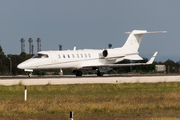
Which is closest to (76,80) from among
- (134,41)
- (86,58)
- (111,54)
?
(86,58)

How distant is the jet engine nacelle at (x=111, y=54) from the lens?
50991 mm

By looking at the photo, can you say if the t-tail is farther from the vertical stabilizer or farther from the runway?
the runway

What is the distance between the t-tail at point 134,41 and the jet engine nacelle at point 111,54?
305 cm

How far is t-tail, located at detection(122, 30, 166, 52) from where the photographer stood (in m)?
55.0

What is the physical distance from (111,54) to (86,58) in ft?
12.8

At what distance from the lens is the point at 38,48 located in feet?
610

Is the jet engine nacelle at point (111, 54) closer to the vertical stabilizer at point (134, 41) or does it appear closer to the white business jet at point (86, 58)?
the white business jet at point (86, 58)

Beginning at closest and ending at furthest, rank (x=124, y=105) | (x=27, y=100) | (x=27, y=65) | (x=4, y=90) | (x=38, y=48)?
(x=124, y=105) < (x=27, y=100) < (x=4, y=90) < (x=27, y=65) < (x=38, y=48)

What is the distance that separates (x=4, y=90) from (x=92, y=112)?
13.4 meters

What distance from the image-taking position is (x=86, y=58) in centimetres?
4912

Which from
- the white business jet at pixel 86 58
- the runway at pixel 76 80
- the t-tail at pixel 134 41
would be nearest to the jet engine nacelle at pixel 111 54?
the white business jet at pixel 86 58

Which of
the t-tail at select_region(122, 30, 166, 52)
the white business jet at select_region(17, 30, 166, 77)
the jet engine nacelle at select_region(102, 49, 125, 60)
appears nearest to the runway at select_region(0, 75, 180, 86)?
the white business jet at select_region(17, 30, 166, 77)

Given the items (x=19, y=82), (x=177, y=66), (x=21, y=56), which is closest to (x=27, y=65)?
(x=19, y=82)

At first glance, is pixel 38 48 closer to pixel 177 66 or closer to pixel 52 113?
pixel 177 66
